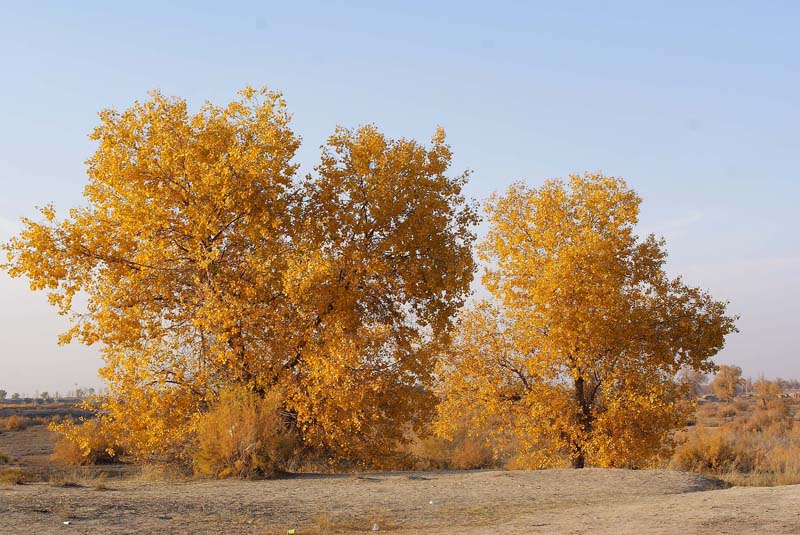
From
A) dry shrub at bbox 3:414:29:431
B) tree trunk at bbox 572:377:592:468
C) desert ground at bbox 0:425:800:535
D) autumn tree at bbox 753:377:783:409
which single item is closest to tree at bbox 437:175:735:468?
tree trunk at bbox 572:377:592:468

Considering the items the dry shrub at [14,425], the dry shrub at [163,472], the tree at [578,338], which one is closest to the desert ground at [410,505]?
the dry shrub at [163,472]

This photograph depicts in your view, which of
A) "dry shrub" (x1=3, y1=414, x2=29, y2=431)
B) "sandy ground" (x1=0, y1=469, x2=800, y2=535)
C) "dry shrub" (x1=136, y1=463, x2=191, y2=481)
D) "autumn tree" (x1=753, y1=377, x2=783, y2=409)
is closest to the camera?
"sandy ground" (x1=0, y1=469, x2=800, y2=535)

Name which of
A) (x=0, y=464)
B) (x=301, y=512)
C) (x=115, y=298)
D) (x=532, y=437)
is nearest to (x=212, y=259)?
(x=115, y=298)

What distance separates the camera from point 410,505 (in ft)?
40.7

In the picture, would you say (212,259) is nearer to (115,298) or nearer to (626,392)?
(115,298)

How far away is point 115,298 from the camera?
1859cm

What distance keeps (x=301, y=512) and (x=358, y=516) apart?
0.87m

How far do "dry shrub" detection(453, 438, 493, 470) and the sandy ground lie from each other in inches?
610

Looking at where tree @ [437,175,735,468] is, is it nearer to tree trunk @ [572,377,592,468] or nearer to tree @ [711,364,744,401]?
tree trunk @ [572,377,592,468]

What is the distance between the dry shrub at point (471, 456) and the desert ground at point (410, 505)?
1498cm

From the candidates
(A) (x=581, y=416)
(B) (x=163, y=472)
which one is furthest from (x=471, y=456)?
(B) (x=163, y=472)

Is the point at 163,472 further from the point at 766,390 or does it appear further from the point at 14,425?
the point at 766,390

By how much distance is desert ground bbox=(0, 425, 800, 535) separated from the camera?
1017 centimetres

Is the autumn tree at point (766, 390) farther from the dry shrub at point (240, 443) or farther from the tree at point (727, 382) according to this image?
the dry shrub at point (240, 443)
